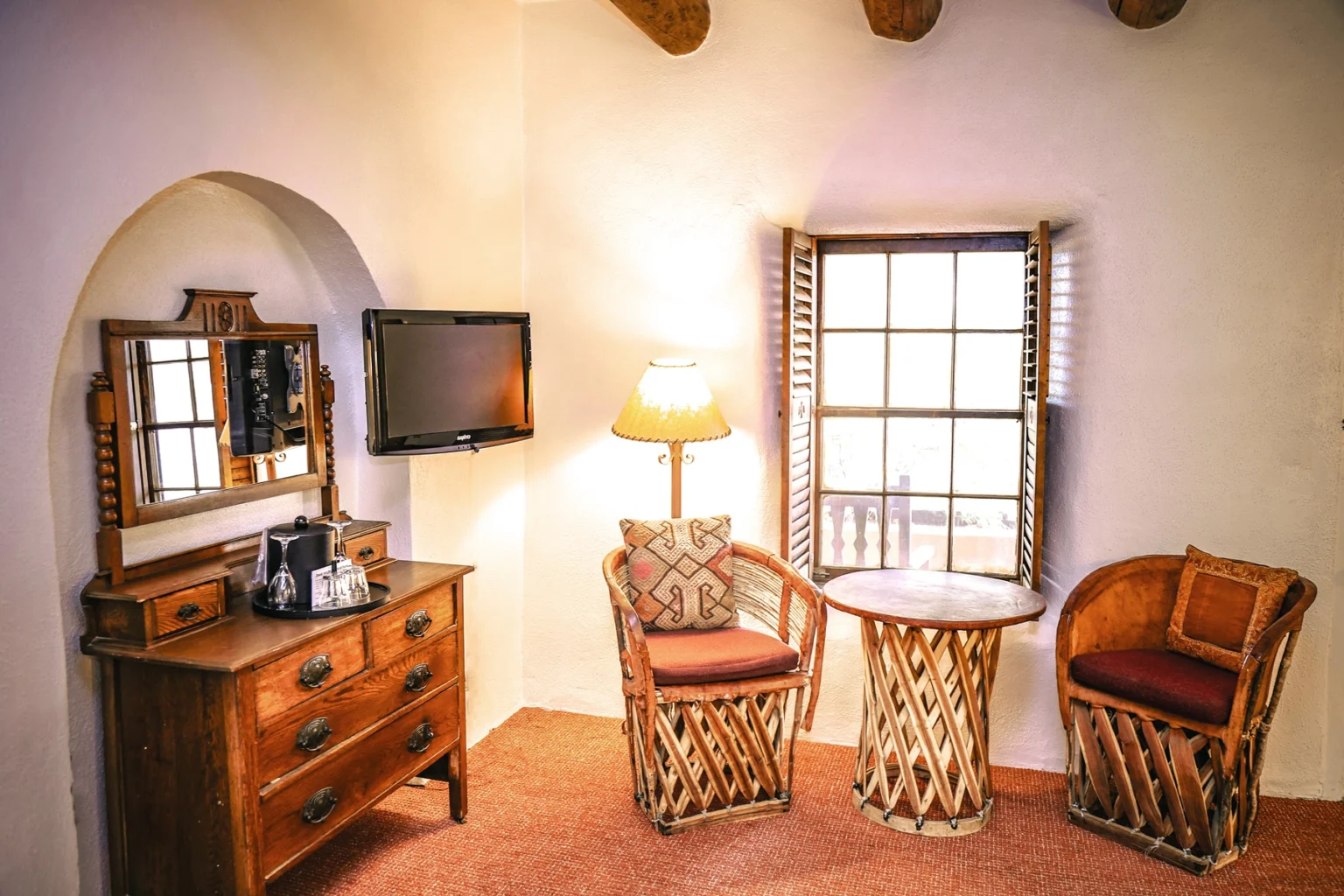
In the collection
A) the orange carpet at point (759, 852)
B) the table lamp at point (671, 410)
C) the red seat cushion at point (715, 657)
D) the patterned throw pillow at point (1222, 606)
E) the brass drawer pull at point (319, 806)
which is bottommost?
the orange carpet at point (759, 852)

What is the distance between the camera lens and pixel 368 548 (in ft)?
10.8

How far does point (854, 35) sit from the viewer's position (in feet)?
12.8

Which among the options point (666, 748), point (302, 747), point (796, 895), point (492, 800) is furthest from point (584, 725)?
point (302, 747)

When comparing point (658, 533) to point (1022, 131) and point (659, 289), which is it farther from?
point (1022, 131)

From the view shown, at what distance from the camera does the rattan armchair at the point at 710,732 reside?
10.9 ft

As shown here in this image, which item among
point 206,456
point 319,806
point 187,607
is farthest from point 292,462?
point 319,806

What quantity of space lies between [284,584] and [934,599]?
6.85ft

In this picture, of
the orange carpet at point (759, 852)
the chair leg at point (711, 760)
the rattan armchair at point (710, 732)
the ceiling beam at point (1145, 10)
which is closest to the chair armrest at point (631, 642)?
the rattan armchair at point (710, 732)

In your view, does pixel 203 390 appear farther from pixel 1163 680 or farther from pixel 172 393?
pixel 1163 680

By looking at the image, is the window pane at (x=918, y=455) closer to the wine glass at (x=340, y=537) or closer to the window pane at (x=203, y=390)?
the wine glass at (x=340, y=537)

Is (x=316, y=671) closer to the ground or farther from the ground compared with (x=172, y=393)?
closer to the ground

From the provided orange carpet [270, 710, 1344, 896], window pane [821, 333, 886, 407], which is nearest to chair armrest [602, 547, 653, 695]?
orange carpet [270, 710, 1344, 896]

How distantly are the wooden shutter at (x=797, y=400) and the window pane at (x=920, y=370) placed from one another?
34 centimetres

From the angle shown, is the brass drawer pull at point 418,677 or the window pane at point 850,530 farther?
the window pane at point 850,530
